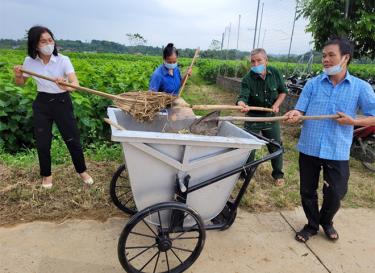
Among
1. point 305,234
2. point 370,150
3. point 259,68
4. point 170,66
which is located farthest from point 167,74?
point 370,150

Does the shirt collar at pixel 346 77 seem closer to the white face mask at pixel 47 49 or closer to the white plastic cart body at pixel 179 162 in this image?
the white plastic cart body at pixel 179 162

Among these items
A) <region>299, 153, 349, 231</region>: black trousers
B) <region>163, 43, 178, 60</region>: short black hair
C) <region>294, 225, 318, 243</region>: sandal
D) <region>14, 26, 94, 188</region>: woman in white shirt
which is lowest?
<region>294, 225, 318, 243</region>: sandal

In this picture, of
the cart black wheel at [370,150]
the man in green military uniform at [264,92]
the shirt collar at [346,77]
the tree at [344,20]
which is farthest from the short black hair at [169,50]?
the tree at [344,20]

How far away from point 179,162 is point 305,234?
62.1 inches

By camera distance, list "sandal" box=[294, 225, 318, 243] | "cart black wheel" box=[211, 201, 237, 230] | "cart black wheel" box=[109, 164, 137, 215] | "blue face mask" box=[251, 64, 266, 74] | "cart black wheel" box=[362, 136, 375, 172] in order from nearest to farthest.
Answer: "cart black wheel" box=[211, 201, 237, 230]
"sandal" box=[294, 225, 318, 243]
"cart black wheel" box=[109, 164, 137, 215]
"blue face mask" box=[251, 64, 266, 74]
"cart black wheel" box=[362, 136, 375, 172]

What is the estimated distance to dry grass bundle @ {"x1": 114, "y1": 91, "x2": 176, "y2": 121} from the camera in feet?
9.41

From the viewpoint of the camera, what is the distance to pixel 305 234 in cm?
333

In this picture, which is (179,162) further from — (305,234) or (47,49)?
(47,49)

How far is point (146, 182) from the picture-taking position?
260cm

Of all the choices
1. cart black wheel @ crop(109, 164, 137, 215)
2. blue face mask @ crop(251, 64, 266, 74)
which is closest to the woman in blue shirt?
blue face mask @ crop(251, 64, 266, 74)

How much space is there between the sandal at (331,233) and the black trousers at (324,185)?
4 cm

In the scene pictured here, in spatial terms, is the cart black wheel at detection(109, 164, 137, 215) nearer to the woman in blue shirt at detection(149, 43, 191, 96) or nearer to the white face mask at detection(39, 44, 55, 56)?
the woman in blue shirt at detection(149, 43, 191, 96)

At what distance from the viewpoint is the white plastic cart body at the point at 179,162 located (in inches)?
95.2

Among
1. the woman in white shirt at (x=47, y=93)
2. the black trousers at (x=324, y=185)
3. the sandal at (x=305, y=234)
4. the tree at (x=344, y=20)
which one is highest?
the tree at (x=344, y=20)
